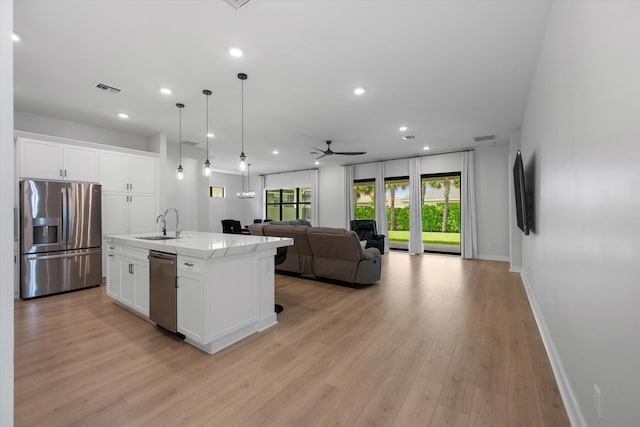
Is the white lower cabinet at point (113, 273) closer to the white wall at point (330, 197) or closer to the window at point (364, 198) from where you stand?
the white wall at point (330, 197)

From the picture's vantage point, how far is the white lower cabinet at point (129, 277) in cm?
311

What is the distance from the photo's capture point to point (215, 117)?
4820 mm

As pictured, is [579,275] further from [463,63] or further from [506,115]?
[506,115]

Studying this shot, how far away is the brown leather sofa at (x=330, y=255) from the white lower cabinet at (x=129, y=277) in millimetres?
2360

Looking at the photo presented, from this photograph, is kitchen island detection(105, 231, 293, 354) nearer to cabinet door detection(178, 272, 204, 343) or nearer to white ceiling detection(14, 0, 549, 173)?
cabinet door detection(178, 272, 204, 343)

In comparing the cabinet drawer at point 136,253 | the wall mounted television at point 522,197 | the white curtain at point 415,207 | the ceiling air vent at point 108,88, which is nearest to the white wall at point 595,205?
the wall mounted television at point 522,197

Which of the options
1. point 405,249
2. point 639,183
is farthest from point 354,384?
point 405,249

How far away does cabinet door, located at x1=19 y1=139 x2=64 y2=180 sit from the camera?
4.06m

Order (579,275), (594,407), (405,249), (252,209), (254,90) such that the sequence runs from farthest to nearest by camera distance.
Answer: (252,209) < (405,249) < (254,90) < (579,275) < (594,407)

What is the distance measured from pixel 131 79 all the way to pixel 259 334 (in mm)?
3487

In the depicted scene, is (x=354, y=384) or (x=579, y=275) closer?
(x=579, y=275)

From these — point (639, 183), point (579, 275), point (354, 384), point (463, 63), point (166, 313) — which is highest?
point (463, 63)

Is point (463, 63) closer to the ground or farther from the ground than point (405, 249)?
farther from the ground

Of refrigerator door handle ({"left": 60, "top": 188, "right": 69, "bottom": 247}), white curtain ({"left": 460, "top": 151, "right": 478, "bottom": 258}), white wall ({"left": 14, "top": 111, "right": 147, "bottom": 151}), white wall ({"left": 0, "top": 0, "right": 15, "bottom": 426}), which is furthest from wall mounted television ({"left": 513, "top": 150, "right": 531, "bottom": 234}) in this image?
white wall ({"left": 14, "top": 111, "right": 147, "bottom": 151})
